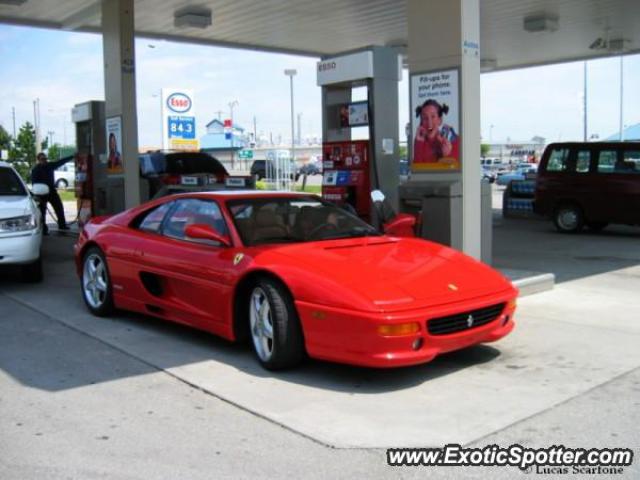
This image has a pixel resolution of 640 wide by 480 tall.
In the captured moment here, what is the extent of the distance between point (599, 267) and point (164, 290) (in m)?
6.75

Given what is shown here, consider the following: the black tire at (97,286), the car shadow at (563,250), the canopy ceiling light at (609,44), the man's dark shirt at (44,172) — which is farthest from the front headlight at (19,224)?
the canopy ceiling light at (609,44)

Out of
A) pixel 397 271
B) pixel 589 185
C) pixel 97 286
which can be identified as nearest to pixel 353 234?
pixel 397 271

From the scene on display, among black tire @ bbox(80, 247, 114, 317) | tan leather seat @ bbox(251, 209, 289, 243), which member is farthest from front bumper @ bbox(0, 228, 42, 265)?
tan leather seat @ bbox(251, 209, 289, 243)

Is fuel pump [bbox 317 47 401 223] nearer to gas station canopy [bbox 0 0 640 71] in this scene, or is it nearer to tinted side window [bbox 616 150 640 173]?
gas station canopy [bbox 0 0 640 71]

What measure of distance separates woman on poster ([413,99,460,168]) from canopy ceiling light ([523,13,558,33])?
9183 millimetres

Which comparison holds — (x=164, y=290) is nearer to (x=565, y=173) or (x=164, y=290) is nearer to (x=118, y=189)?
(x=118, y=189)

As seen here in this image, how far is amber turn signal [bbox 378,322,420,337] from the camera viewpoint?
463 centimetres

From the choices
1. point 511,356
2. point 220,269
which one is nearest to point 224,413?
point 220,269

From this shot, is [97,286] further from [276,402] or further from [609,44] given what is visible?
[609,44]

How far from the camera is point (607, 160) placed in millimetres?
14703

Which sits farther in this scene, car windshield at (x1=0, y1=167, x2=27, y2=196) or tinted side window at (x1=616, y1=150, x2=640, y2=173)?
tinted side window at (x1=616, y1=150, x2=640, y2=173)

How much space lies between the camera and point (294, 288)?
16.4 feet

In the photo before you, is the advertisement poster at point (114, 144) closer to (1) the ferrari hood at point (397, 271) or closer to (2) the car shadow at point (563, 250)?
(2) the car shadow at point (563, 250)

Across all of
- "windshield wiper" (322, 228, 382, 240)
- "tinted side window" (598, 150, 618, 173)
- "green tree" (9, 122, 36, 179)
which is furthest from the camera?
"green tree" (9, 122, 36, 179)
